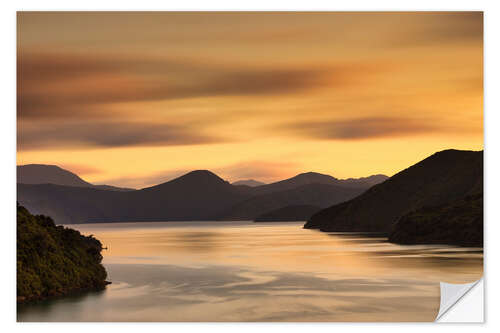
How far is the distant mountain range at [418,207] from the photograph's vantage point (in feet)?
110

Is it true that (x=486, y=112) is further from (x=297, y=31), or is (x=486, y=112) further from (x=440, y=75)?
(x=297, y=31)

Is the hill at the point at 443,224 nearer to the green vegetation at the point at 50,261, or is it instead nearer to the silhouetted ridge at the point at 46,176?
the green vegetation at the point at 50,261

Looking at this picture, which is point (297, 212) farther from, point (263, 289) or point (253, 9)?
point (253, 9)

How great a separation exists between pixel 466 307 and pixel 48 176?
7753 millimetres

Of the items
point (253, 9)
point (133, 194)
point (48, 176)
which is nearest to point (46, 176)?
point (48, 176)

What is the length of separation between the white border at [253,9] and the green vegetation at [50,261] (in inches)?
63.8

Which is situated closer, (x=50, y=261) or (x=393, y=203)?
(x=50, y=261)

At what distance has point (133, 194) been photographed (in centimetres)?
1633

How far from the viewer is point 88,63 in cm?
1209

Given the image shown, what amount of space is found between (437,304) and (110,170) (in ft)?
22.5
